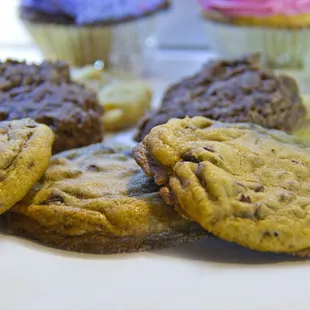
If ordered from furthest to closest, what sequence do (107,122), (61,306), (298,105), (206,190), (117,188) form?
1. (107,122)
2. (298,105)
3. (117,188)
4. (206,190)
5. (61,306)

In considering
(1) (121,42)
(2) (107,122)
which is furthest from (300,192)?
(1) (121,42)

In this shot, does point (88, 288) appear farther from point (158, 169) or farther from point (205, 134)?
point (205, 134)

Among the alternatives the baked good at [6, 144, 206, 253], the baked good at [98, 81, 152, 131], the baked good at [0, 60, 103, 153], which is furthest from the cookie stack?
the baked good at [98, 81, 152, 131]

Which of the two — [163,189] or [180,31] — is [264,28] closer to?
[180,31]

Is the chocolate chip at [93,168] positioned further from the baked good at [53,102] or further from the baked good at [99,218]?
the baked good at [53,102]

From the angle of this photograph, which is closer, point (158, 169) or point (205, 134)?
point (158, 169)

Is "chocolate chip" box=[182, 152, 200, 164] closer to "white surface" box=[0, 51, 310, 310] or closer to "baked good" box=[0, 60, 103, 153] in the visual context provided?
"white surface" box=[0, 51, 310, 310]

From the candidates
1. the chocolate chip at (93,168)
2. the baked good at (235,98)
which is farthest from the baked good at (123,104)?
the chocolate chip at (93,168)
